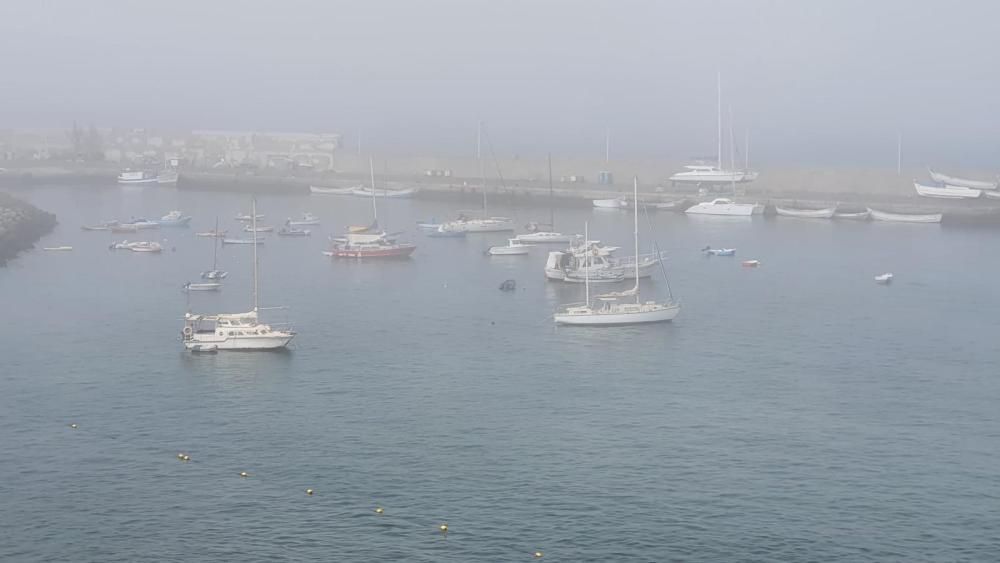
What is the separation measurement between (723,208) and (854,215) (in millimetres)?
3513

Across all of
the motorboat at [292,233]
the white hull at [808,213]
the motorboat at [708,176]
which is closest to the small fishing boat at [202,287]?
the motorboat at [292,233]

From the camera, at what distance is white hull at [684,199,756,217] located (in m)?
36.1

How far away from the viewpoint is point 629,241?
2919 cm

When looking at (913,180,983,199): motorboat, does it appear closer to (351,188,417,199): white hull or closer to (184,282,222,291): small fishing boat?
(351,188,417,199): white hull

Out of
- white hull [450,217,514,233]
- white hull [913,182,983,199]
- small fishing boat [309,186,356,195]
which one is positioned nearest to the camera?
white hull [450,217,514,233]

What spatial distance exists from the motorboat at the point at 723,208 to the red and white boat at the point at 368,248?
11.9 metres

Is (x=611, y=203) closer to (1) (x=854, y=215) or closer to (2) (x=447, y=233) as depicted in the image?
(1) (x=854, y=215)

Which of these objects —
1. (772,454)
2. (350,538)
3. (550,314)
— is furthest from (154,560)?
(550,314)

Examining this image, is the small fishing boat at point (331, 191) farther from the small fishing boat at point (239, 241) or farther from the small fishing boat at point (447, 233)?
the small fishing boat at point (239, 241)

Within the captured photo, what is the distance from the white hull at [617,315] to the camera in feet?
61.2

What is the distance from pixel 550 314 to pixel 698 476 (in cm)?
830

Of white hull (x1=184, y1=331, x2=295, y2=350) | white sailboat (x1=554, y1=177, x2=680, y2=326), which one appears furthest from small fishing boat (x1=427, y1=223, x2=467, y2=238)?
white hull (x1=184, y1=331, x2=295, y2=350)

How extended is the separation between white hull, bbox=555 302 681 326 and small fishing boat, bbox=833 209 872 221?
58.2 ft

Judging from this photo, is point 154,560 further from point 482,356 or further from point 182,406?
point 482,356
